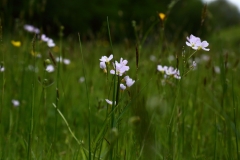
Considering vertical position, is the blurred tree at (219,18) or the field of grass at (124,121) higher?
the blurred tree at (219,18)

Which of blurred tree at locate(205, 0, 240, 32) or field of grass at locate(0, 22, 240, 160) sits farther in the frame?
blurred tree at locate(205, 0, 240, 32)

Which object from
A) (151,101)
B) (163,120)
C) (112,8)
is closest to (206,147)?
(163,120)

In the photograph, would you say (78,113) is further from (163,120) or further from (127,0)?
(127,0)

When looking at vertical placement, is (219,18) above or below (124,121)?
above

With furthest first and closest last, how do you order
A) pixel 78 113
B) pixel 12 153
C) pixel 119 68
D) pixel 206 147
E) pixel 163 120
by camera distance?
1. pixel 78 113
2. pixel 163 120
3. pixel 206 147
4. pixel 12 153
5. pixel 119 68

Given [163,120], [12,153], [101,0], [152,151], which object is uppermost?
[101,0]

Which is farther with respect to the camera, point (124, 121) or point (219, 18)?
point (219, 18)

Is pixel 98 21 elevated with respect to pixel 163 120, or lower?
elevated

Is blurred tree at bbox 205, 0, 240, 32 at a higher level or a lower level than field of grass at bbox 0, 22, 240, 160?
higher

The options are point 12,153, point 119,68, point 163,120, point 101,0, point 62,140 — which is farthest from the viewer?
point 101,0

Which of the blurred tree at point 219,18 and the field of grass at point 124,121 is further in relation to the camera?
the blurred tree at point 219,18

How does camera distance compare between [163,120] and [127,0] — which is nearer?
[163,120]
